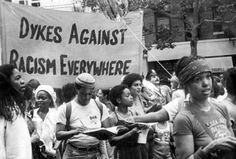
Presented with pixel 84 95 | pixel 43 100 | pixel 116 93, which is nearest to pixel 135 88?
pixel 116 93

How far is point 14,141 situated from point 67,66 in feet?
12.6

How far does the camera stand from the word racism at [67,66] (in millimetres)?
7160

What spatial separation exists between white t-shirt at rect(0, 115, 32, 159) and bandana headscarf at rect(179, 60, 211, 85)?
1.25 metres

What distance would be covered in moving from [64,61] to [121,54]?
1029 mm

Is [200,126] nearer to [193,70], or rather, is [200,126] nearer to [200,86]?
[200,86]

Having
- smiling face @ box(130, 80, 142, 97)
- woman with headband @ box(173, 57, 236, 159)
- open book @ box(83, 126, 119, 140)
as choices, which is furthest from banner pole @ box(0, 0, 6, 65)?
woman with headband @ box(173, 57, 236, 159)

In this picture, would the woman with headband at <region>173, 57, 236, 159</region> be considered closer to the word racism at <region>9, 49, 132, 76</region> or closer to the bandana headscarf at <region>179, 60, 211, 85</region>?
the bandana headscarf at <region>179, 60, 211, 85</region>

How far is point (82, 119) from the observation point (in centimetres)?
591

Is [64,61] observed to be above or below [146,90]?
above

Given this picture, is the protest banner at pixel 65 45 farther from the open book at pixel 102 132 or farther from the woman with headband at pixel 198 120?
the woman with headband at pixel 198 120

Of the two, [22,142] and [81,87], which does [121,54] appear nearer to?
[81,87]

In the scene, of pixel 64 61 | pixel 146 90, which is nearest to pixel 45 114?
pixel 64 61

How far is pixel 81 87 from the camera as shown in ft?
19.5

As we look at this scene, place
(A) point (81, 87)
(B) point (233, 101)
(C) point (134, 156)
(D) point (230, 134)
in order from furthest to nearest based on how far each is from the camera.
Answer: (C) point (134, 156) < (A) point (81, 87) < (B) point (233, 101) < (D) point (230, 134)
